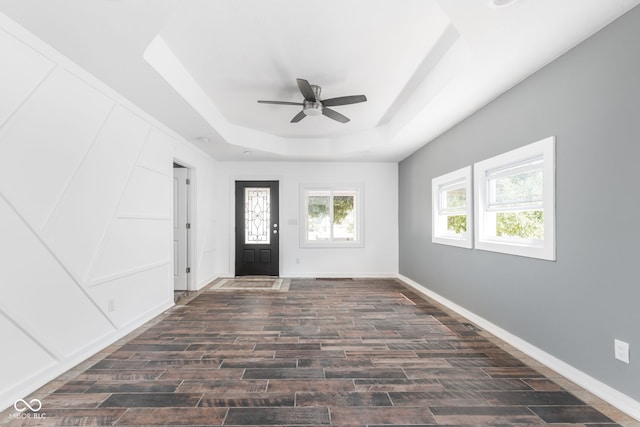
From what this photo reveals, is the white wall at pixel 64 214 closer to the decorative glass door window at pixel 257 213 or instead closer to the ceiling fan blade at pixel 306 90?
the ceiling fan blade at pixel 306 90

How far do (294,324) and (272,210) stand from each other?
3.27 metres

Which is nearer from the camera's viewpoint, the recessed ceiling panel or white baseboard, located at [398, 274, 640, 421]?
white baseboard, located at [398, 274, 640, 421]

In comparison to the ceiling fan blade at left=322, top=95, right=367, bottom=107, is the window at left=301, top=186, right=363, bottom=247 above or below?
below

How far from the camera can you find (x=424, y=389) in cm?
219

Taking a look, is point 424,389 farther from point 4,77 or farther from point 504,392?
point 4,77

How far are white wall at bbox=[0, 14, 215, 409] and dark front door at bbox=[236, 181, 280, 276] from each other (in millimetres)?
2679

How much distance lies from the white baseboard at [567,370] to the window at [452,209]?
899 millimetres

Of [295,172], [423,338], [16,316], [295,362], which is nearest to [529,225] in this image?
[423,338]

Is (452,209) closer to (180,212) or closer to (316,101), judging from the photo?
(316,101)

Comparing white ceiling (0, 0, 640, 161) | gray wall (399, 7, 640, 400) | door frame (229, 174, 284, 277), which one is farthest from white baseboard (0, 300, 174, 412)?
gray wall (399, 7, 640, 400)

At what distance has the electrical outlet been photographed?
75.2 inches

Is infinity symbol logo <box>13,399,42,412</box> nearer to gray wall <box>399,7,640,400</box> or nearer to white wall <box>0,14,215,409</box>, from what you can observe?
white wall <box>0,14,215,409</box>

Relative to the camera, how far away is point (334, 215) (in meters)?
6.58

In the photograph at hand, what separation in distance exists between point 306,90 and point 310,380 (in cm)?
267
